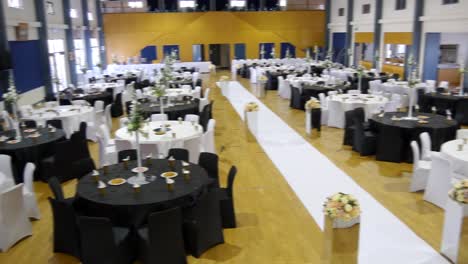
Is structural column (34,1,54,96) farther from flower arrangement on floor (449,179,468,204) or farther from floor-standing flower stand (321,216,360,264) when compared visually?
flower arrangement on floor (449,179,468,204)

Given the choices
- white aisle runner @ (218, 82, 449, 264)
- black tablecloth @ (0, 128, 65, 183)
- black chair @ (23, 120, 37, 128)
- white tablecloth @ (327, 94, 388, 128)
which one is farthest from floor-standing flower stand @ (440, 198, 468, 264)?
black chair @ (23, 120, 37, 128)

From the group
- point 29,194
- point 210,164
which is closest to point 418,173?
point 210,164

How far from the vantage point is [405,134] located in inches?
356

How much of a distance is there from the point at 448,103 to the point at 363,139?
15.2ft

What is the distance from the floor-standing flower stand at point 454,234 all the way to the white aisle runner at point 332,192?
0.53 feet

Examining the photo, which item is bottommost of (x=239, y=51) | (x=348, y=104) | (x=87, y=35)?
(x=348, y=104)

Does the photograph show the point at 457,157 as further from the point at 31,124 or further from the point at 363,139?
the point at 31,124

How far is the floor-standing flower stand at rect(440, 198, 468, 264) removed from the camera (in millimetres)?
5056

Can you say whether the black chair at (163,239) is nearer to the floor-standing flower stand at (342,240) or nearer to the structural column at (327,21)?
the floor-standing flower stand at (342,240)

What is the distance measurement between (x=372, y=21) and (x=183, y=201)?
20.3 meters

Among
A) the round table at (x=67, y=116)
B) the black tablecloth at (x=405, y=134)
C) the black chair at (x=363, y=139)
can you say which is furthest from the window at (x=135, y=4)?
the black tablecloth at (x=405, y=134)

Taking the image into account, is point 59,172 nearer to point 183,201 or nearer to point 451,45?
point 183,201

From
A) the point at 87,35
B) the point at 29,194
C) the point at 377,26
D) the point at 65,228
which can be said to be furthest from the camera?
the point at 87,35

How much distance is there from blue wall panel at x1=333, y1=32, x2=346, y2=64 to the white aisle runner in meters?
15.6
